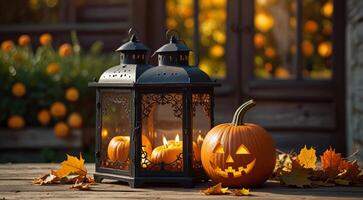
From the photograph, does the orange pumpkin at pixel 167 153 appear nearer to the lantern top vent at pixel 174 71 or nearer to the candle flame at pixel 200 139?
the candle flame at pixel 200 139

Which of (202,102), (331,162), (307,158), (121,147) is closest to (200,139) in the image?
(202,102)

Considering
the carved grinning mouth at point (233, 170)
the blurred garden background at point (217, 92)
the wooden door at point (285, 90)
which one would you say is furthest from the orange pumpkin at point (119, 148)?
the wooden door at point (285, 90)

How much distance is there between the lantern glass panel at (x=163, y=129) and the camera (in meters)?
2.56

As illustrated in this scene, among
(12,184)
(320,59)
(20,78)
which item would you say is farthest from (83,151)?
(320,59)

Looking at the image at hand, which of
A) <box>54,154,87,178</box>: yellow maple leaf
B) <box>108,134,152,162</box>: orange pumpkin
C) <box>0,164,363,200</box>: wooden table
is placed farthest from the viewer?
<box>54,154,87,178</box>: yellow maple leaf

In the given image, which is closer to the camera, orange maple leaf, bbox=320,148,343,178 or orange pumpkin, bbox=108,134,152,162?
orange pumpkin, bbox=108,134,152,162

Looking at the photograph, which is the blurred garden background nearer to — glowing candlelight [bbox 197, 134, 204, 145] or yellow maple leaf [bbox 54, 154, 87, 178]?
yellow maple leaf [bbox 54, 154, 87, 178]

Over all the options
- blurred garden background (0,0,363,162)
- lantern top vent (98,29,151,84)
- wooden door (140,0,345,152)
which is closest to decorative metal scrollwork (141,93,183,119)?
lantern top vent (98,29,151,84)

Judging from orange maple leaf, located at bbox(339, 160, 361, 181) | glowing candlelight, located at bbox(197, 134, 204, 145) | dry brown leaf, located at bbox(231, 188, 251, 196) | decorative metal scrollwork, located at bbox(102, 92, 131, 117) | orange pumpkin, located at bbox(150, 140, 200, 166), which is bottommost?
dry brown leaf, located at bbox(231, 188, 251, 196)

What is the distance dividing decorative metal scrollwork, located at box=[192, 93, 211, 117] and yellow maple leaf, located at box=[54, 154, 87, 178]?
48 cm

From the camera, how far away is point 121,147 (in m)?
2.63

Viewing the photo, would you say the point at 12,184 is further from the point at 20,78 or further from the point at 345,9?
the point at 345,9

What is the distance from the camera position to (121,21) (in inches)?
296

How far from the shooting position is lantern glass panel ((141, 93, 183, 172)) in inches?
101
